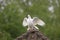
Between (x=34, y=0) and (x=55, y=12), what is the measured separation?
7.37ft

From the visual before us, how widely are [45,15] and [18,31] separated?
25.0ft

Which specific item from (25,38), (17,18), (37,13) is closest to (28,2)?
(37,13)

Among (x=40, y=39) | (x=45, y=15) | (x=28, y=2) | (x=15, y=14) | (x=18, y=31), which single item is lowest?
(x=40, y=39)

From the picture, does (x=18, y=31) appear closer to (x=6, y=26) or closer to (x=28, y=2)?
(x=6, y=26)

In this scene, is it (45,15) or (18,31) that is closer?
(18,31)

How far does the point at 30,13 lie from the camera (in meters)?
23.5

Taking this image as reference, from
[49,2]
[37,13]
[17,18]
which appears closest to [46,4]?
[49,2]

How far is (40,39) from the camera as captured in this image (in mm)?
2598

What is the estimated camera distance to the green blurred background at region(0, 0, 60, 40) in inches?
701

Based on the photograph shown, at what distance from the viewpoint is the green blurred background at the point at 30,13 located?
17.8m

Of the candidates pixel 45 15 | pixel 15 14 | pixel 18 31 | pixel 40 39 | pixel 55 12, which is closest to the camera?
pixel 40 39

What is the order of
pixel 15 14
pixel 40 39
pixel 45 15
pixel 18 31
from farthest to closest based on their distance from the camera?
1. pixel 45 15
2. pixel 15 14
3. pixel 18 31
4. pixel 40 39

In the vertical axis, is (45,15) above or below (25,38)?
above

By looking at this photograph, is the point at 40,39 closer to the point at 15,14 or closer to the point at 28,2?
the point at 15,14
